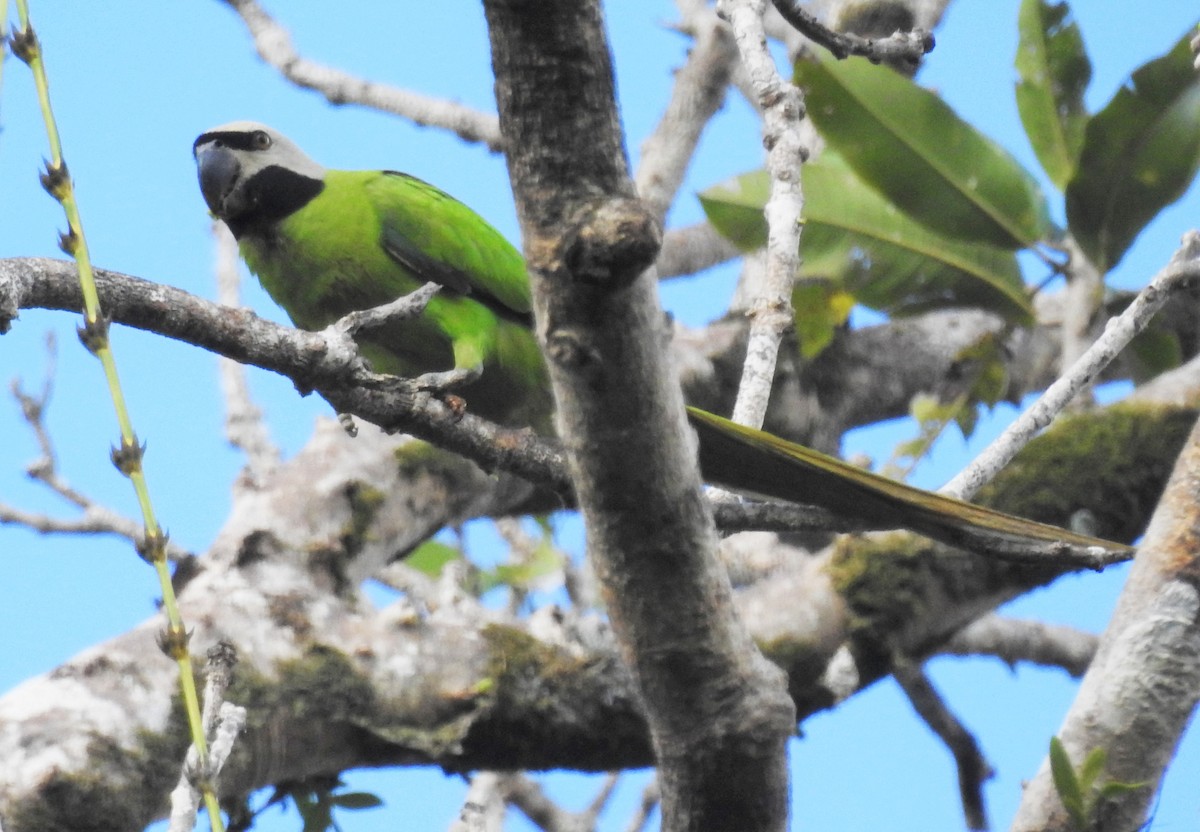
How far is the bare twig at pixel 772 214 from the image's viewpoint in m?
2.51

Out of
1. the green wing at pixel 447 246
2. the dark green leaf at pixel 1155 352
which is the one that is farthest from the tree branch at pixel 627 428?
the dark green leaf at pixel 1155 352

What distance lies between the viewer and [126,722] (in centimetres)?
336

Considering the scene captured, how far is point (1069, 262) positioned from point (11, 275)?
4.23 m

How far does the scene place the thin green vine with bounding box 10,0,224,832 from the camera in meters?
1.25

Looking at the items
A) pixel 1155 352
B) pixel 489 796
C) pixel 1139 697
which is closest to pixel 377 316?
pixel 1139 697

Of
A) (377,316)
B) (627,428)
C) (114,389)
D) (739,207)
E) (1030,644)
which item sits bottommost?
(114,389)

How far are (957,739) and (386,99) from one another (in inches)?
144

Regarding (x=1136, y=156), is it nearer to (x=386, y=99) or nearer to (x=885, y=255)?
(x=885, y=255)

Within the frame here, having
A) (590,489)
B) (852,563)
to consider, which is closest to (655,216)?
(590,489)

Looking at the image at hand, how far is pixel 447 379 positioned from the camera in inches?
129

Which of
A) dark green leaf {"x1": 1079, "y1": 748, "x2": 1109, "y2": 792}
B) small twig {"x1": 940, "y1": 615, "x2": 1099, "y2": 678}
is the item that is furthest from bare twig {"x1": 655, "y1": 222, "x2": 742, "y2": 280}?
dark green leaf {"x1": 1079, "y1": 748, "x2": 1109, "y2": 792}

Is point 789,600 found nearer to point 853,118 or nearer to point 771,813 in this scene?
point 853,118

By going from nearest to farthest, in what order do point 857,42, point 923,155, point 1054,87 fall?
1. point 857,42
2. point 923,155
3. point 1054,87

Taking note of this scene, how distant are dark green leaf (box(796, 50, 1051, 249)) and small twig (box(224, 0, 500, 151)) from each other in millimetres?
1634
